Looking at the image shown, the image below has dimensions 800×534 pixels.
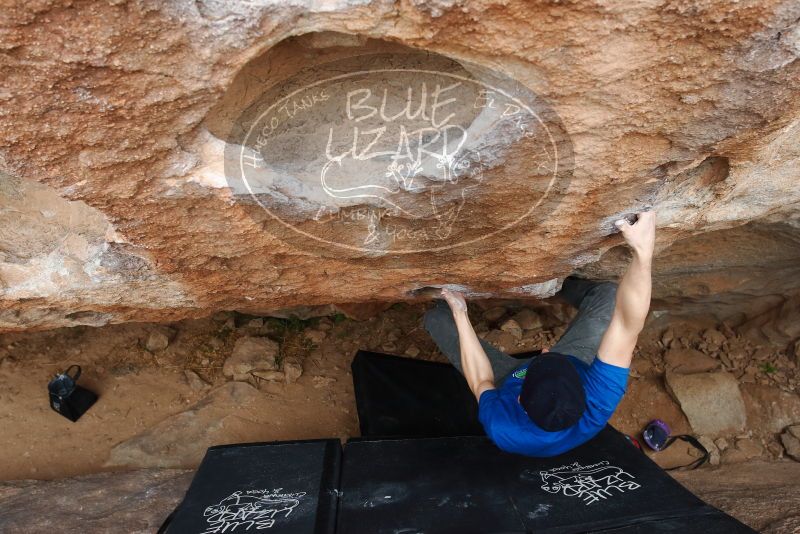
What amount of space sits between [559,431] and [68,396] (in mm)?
2378

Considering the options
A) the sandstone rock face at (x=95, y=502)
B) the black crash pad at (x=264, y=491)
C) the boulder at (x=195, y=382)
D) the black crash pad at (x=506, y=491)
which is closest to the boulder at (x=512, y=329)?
the black crash pad at (x=506, y=491)

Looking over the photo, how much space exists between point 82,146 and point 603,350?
1.82 metres

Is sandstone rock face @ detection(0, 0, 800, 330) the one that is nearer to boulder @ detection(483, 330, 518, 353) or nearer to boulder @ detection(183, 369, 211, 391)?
boulder @ detection(183, 369, 211, 391)

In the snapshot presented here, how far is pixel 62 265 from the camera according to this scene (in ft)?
6.93

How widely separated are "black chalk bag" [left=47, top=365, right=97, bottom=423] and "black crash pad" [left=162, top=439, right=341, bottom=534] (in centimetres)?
101

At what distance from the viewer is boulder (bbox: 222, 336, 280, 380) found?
331 centimetres

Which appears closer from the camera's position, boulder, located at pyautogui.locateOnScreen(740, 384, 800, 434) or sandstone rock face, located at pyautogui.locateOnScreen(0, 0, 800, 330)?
sandstone rock face, located at pyautogui.locateOnScreen(0, 0, 800, 330)

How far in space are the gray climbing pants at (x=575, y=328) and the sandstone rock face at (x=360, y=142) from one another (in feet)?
1.01

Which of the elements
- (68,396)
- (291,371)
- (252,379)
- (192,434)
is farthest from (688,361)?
(68,396)

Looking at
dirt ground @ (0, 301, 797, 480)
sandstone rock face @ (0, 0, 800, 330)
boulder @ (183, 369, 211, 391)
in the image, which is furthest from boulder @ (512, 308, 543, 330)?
boulder @ (183, 369, 211, 391)

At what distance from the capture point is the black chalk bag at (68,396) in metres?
2.99

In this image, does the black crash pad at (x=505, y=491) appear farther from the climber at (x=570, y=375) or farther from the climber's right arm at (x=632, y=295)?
the climber's right arm at (x=632, y=295)

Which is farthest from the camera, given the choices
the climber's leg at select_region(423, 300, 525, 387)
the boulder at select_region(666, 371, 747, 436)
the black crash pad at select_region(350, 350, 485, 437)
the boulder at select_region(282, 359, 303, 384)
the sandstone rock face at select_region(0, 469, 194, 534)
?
the boulder at select_region(666, 371, 747, 436)

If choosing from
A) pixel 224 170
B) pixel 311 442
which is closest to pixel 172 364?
pixel 311 442
